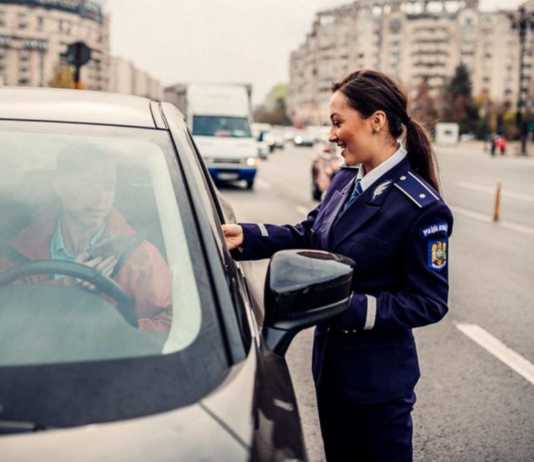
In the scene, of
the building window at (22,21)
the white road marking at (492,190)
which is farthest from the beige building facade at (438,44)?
the white road marking at (492,190)

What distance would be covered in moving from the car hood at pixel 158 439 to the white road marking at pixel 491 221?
42.8 feet

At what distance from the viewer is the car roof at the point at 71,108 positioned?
236cm

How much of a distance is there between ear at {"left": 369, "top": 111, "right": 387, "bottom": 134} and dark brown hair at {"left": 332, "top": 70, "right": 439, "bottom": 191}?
0.04 ft

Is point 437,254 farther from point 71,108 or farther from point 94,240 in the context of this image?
point 71,108

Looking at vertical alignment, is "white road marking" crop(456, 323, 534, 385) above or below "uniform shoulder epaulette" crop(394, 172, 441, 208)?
below

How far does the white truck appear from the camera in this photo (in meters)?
21.7

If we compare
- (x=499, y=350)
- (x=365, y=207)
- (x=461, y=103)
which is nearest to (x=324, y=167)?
(x=499, y=350)

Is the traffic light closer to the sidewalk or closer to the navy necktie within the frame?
the navy necktie

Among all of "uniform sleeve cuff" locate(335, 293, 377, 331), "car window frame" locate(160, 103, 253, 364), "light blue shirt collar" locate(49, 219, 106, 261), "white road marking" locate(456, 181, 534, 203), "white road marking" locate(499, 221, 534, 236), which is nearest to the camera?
"car window frame" locate(160, 103, 253, 364)

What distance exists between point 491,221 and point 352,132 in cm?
1356

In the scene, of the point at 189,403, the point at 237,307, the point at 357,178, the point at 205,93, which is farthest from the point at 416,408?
the point at 205,93

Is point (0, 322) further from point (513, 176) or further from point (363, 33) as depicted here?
point (363, 33)

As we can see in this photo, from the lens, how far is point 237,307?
6.23 feet

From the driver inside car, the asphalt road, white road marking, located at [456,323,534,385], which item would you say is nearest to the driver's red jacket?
the driver inside car
